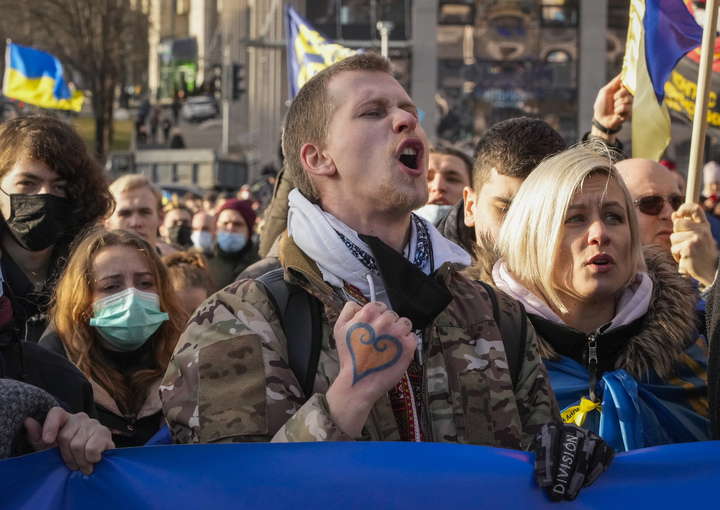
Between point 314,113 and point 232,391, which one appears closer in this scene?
point 232,391

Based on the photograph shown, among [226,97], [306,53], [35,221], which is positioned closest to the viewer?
[35,221]

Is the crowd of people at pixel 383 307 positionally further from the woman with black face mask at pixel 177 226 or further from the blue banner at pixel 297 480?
the woman with black face mask at pixel 177 226

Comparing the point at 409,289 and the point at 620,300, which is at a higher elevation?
the point at 409,289

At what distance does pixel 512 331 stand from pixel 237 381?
80 centimetres

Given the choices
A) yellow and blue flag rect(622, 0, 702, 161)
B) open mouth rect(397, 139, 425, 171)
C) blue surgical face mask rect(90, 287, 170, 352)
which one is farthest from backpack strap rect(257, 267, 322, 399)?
yellow and blue flag rect(622, 0, 702, 161)

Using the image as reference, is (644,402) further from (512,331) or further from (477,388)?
(477,388)

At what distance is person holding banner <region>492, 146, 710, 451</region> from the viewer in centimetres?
336

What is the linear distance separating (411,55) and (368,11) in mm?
2430

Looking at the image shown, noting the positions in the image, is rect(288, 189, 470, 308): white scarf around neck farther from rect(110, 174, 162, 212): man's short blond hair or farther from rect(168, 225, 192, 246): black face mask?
rect(168, 225, 192, 246): black face mask

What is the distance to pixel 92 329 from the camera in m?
4.23

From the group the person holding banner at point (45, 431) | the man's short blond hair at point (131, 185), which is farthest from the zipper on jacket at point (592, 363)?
Answer: the man's short blond hair at point (131, 185)

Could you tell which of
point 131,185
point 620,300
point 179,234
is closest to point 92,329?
point 620,300

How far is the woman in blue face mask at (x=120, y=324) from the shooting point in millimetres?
3998

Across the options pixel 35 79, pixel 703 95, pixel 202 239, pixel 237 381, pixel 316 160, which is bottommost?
pixel 202 239
